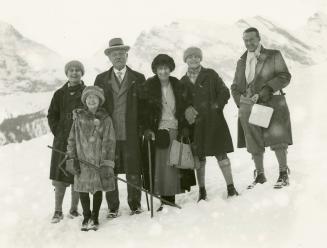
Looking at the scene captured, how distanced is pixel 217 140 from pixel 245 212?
1110mm

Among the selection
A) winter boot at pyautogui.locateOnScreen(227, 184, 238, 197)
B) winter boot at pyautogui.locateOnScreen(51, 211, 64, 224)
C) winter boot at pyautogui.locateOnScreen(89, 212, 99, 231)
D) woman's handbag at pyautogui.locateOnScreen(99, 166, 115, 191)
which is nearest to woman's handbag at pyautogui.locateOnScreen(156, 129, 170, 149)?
woman's handbag at pyautogui.locateOnScreen(99, 166, 115, 191)

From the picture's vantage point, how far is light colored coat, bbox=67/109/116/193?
5.10 metres

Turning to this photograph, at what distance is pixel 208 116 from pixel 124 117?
39.2 inches

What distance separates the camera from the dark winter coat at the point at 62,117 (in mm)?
5703

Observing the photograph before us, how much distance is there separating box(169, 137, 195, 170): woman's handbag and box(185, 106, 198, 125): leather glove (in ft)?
0.91

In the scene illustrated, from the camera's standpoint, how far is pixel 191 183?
221 inches

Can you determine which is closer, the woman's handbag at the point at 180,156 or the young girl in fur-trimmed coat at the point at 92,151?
the young girl in fur-trimmed coat at the point at 92,151

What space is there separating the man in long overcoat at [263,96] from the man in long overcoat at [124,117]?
4.09ft

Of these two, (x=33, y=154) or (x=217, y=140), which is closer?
(x=217, y=140)

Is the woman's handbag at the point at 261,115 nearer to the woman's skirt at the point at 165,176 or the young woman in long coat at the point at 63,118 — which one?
the woman's skirt at the point at 165,176

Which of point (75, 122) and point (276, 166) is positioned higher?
point (75, 122)

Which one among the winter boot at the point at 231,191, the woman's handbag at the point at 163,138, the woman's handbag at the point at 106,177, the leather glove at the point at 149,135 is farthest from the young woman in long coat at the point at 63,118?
the winter boot at the point at 231,191

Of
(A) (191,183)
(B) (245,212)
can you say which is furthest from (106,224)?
(B) (245,212)

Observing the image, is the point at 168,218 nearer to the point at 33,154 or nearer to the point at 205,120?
the point at 205,120
